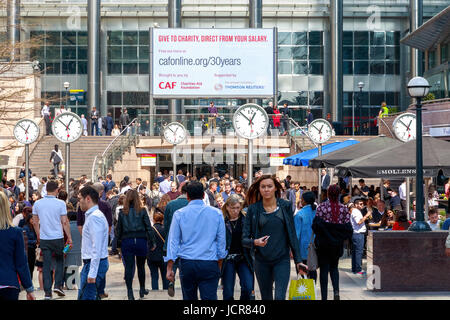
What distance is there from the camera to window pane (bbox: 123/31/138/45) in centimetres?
6078

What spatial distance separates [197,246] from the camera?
325 inches

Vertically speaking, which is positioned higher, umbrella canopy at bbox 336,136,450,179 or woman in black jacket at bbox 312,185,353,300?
umbrella canopy at bbox 336,136,450,179

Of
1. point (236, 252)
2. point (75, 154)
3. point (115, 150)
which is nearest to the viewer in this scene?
point (236, 252)

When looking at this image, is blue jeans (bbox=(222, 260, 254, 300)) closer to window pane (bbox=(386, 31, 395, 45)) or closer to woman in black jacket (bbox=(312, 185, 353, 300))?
woman in black jacket (bbox=(312, 185, 353, 300))

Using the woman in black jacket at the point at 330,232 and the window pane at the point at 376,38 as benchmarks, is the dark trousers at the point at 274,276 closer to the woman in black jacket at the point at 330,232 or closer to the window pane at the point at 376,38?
the woman in black jacket at the point at 330,232

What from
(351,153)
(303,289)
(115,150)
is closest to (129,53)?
(115,150)

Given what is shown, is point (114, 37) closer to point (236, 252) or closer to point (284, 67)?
point (284, 67)

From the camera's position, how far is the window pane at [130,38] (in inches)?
2393

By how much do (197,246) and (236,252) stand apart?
2.16m

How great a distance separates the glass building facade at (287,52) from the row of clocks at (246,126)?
35.8 metres

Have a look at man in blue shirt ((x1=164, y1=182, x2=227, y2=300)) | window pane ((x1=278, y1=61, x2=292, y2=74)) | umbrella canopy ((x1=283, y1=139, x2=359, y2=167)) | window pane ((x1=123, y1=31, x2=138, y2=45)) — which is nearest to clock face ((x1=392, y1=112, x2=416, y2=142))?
umbrella canopy ((x1=283, y1=139, x2=359, y2=167))

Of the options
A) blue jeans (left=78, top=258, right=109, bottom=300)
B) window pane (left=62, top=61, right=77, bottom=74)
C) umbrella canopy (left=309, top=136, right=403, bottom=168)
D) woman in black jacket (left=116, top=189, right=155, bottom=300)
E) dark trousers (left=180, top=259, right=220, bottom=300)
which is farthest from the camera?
window pane (left=62, top=61, right=77, bottom=74)
